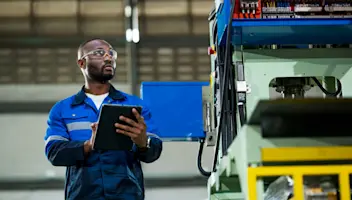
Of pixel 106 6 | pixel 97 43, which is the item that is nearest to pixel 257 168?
pixel 97 43

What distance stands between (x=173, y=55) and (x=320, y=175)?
15.0 ft

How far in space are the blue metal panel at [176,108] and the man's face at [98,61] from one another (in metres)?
0.43

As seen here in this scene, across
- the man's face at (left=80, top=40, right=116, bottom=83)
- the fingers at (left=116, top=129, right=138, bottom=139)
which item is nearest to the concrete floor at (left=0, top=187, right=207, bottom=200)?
the man's face at (left=80, top=40, right=116, bottom=83)

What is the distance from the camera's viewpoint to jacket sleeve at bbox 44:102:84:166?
2.82 meters

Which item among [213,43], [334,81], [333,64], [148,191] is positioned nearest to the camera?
[333,64]

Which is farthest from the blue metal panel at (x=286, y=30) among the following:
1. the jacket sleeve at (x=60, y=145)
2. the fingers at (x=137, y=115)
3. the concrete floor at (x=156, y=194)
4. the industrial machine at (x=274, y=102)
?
the concrete floor at (x=156, y=194)

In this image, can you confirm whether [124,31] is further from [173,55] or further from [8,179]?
[8,179]

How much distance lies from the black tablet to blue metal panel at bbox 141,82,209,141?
0.80 meters

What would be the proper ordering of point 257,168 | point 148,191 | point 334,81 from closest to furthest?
1. point 257,168
2. point 334,81
3. point 148,191

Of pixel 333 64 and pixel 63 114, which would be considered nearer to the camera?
pixel 333 64

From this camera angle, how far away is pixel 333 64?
2686mm

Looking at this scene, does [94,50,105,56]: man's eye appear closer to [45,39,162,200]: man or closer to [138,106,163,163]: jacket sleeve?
[45,39,162,200]: man

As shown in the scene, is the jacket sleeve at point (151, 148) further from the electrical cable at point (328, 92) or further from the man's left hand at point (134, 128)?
the electrical cable at point (328, 92)

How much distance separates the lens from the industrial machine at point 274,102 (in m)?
1.79
